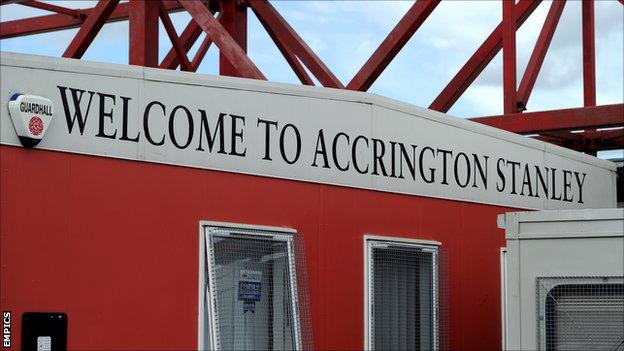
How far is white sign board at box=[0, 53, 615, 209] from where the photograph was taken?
9258 millimetres

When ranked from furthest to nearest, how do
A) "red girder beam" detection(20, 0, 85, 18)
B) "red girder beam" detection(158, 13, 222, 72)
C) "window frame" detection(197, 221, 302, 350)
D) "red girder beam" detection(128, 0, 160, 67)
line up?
"red girder beam" detection(20, 0, 85, 18) < "red girder beam" detection(158, 13, 222, 72) < "red girder beam" detection(128, 0, 160, 67) < "window frame" detection(197, 221, 302, 350)

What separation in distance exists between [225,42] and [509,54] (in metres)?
4.02

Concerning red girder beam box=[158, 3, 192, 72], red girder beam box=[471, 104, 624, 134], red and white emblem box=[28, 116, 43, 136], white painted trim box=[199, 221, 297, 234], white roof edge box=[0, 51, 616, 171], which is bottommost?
white painted trim box=[199, 221, 297, 234]

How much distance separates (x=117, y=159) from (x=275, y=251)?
5.73 feet

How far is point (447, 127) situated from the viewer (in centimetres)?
1248

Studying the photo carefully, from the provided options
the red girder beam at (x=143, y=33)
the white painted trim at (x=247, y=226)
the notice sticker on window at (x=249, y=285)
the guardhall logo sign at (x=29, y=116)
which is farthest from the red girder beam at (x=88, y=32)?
the guardhall logo sign at (x=29, y=116)

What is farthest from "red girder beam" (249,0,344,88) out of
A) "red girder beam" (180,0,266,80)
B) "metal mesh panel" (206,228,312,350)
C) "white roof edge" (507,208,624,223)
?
"white roof edge" (507,208,624,223)

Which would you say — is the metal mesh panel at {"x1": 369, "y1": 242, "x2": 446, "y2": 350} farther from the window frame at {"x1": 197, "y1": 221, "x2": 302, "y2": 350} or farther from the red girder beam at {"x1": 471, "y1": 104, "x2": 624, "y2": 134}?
the red girder beam at {"x1": 471, "y1": 104, "x2": 624, "y2": 134}

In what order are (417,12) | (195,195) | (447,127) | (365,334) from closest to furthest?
1. (195,195)
2. (365,334)
3. (447,127)
4. (417,12)

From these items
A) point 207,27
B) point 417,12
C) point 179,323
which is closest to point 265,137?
point 179,323

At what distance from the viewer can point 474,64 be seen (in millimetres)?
17562

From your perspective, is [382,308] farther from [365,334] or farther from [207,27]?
[207,27]

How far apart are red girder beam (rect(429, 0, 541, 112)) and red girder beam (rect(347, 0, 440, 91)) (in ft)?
4.95

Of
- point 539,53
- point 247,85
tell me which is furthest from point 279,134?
point 539,53
